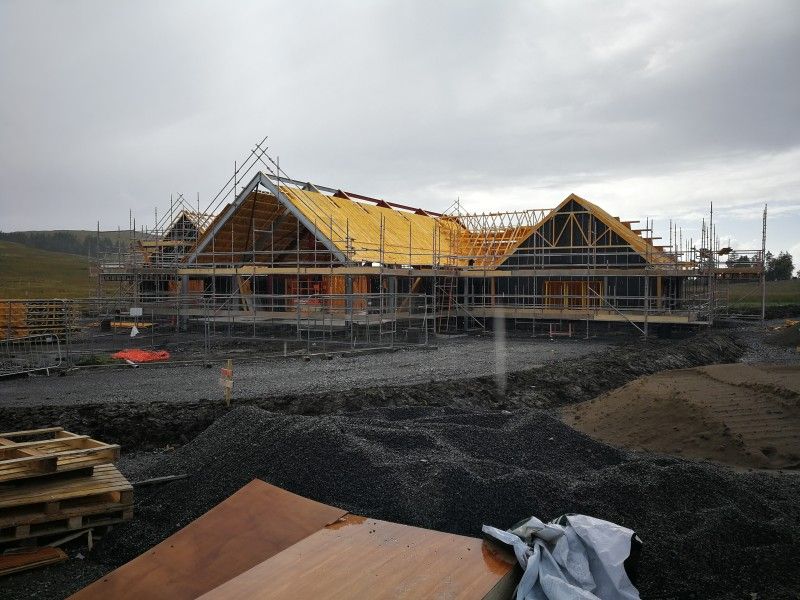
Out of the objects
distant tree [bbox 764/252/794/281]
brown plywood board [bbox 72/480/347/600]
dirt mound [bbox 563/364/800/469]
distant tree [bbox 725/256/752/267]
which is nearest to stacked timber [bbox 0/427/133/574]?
brown plywood board [bbox 72/480/347/600]

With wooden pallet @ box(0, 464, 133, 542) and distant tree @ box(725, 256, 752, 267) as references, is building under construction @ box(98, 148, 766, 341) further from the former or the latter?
wooden pallet @ box(0, 464, 133, 542)

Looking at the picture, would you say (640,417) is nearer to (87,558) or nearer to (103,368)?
(87,558)

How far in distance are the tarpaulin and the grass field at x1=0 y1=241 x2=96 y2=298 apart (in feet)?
83.2

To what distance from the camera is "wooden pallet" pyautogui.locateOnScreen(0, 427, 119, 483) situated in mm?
6434

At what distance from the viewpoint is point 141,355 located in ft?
59.9

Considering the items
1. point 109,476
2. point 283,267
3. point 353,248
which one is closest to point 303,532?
point 109,476

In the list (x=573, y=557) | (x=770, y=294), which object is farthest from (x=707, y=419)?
(x=770, y=294)

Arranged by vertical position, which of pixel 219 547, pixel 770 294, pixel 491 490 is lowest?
pixel 219 547

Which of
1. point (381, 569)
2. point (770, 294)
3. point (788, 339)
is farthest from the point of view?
point (770, 294)

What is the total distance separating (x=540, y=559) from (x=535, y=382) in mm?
9768

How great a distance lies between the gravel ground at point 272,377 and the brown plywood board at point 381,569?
792 cm

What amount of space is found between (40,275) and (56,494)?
63037 mm

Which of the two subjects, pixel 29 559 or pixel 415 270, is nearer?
pixel 29 559

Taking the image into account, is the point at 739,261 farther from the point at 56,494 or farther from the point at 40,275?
the point at 40,275
